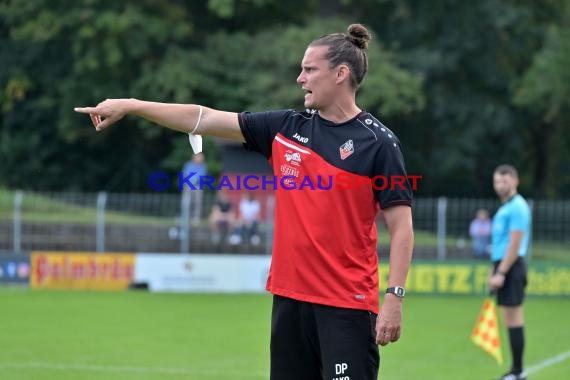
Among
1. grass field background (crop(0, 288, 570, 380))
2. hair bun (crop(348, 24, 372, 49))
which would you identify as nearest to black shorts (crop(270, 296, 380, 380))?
hair bun (crop(348, 24, 372, 49))

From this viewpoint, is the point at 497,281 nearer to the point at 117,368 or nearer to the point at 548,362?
the point at 548,362

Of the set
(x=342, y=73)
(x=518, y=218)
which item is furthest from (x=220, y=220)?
(x=342, y=73)

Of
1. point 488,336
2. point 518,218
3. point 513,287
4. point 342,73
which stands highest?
point 342,73

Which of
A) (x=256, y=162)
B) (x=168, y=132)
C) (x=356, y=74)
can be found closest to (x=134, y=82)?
(x=168, y=132)

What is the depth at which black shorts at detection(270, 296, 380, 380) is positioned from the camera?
211 inches

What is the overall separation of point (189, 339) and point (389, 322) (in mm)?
8445

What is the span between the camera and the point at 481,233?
77.2 ft

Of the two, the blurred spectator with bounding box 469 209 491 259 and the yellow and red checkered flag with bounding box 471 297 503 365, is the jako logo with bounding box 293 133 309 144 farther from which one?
the blurred spectator with bounding box 469 209 491 259

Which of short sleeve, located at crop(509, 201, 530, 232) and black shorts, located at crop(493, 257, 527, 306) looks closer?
short sleeve, located at crop(509, 201, 530, 232)

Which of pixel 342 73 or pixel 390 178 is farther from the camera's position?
pixel 342 73

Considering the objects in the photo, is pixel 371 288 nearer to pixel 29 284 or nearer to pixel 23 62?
pixel 29 284

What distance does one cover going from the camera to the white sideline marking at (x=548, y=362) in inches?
447

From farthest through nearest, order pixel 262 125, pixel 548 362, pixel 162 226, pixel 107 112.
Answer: pixel 162 226 < pixel 548 362 < pixel 262 125 < pixel 107 112

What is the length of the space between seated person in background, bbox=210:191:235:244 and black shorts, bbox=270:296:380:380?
17888 mm
